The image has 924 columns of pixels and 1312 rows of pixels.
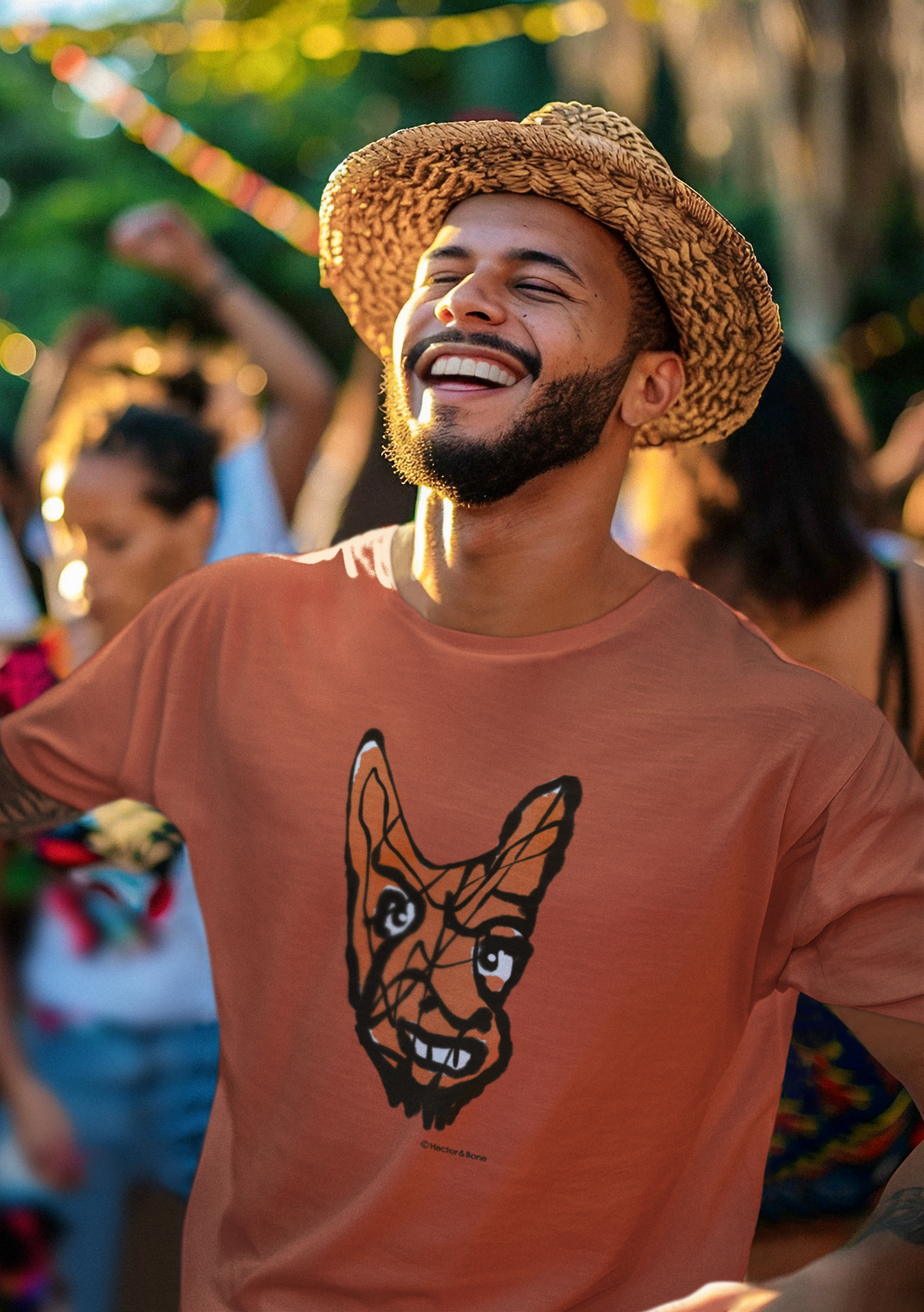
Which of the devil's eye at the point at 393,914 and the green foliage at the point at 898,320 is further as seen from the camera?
the green foliage at the point at 898,320

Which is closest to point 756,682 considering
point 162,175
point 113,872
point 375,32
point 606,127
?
point 606,127

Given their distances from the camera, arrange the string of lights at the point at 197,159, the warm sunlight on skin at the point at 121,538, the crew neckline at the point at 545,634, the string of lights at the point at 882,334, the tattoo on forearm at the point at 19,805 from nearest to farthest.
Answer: the crew neckline at the point at 545,634, the tattoo on forearm at the point at 19,805, the warm sunlight on skin at the point at 121,538, the string of lights at the point at 197,159, the string of lights at the point at 882,334

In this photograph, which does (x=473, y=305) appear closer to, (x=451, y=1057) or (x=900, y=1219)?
(x=451, y=1057)

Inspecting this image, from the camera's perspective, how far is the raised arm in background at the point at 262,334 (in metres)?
3.69

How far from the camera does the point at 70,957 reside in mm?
2812

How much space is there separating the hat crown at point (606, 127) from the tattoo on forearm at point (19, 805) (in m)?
1.14

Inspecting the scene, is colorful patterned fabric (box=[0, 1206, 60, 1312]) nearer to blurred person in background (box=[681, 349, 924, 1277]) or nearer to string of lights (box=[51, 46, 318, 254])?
blurred person in background (box=[681, 349, 924, 1277])

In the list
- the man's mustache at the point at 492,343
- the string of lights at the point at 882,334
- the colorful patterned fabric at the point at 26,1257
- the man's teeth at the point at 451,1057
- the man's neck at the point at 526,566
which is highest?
the string of lights at the point at 882,334

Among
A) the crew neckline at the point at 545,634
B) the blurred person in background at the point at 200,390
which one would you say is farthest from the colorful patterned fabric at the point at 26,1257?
the crew neckline at the point at 545,634

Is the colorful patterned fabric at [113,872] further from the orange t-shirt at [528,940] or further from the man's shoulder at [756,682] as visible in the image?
the man's shoulder at [756,682]

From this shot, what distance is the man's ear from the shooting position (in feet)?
6.48

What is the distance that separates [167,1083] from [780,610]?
59.5 inches

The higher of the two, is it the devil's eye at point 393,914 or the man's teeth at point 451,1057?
the devil's eye at point 393,914

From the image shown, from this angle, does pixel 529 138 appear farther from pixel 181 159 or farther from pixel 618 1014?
pixel 181 159
